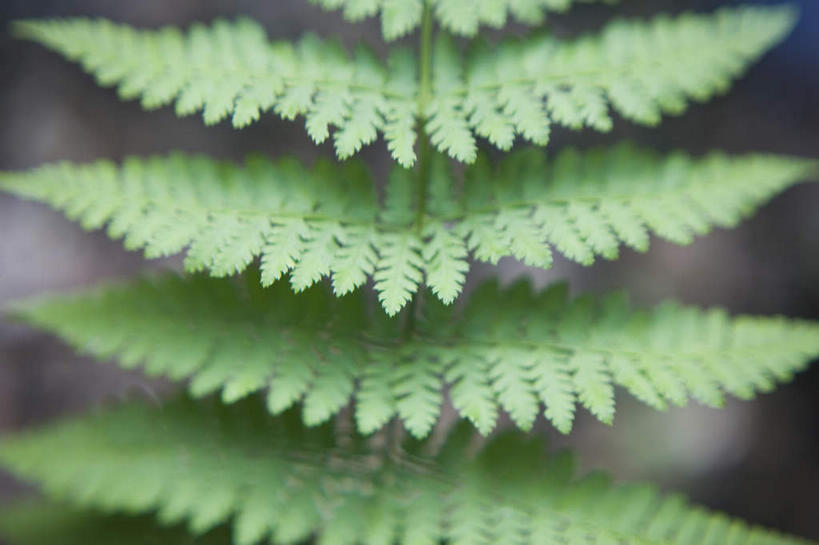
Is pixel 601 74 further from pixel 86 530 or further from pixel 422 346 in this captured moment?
pixel 86 530

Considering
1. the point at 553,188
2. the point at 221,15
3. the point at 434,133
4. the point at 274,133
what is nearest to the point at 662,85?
the point at 553,188

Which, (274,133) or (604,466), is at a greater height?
(274,133)

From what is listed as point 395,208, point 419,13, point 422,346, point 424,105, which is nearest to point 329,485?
point 422,346

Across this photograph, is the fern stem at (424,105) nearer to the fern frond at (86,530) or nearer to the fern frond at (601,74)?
the fern frond at (601,74)

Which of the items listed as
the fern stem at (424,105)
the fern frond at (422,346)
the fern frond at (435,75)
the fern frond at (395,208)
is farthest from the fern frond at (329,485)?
the fern frond at (435,75)

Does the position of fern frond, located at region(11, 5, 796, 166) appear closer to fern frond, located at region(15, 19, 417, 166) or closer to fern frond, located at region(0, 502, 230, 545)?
fern frond, located at region(15, 19, 417, 166)

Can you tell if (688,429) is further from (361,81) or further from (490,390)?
(361,81)

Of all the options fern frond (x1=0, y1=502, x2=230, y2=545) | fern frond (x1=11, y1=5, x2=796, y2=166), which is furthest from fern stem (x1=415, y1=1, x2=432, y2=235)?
fern frond (x1=0, y1=502, x2=230, y2=545)
